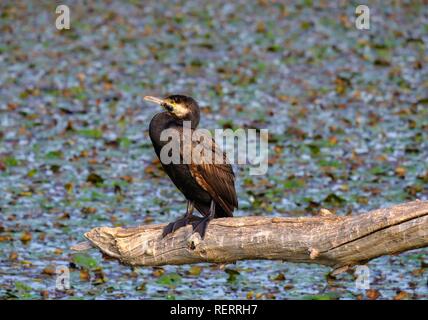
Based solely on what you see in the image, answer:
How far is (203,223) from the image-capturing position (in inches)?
A: 267

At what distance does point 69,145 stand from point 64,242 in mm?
3421

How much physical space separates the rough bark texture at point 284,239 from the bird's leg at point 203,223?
37mm

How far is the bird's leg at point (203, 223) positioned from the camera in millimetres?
6705

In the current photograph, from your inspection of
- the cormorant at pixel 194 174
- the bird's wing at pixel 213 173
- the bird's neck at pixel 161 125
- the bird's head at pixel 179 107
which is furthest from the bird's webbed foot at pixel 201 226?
the bird's head at pixel 179 107

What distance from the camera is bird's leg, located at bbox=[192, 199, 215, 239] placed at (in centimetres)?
671

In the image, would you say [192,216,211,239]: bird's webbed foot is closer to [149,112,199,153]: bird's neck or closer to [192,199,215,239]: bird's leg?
[192,199,215,239]: bird's leg

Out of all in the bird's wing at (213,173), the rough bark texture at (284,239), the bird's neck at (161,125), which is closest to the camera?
the rough bark texture at (284,239)

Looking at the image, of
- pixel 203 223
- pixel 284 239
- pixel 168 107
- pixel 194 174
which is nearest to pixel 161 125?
pixel 168 107

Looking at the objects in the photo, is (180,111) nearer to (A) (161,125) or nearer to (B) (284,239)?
(A) (161,125)

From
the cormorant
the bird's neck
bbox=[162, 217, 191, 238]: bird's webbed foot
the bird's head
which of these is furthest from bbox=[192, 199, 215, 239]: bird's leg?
the bird's head

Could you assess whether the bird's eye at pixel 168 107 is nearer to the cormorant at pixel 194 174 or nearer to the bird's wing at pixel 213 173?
the cormorant at pixel 194 174

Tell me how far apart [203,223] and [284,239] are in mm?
628

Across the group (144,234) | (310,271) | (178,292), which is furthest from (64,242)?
(144,234)

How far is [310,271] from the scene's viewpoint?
9.09 meters
